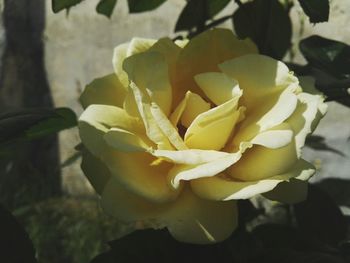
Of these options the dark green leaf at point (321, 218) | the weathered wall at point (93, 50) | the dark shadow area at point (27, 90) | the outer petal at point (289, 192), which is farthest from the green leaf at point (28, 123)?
the dark shadow area at point (27, 90)

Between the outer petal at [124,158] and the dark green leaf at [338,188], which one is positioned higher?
the outer petal at [124,158]

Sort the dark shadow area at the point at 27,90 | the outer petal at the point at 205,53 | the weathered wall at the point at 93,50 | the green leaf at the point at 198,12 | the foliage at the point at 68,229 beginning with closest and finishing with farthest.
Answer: the outer petal at the point at 205,53
the green leaf at the point at 198,12
the weathered wall at the point at 93,50
the foliage at the point at 68,229
the dark shadow area at the point at 27,90

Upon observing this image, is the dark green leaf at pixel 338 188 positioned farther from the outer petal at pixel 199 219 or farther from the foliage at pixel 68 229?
the foliage at pixel 68 229

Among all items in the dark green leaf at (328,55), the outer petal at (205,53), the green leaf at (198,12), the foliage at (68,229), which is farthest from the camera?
the foliage at (68,229)

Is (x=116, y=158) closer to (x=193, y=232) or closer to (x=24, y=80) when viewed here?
(x=193, y=232)

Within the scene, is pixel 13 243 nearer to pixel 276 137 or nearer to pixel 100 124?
pixel 100 124

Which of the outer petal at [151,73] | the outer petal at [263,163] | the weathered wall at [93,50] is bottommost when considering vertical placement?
the weathered wall at [93,50]

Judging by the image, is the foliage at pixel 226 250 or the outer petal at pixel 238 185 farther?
the foliage at pixel 226 250
